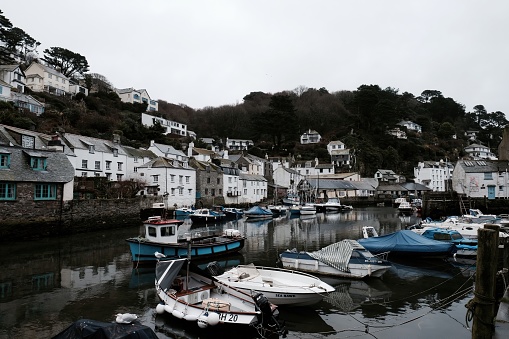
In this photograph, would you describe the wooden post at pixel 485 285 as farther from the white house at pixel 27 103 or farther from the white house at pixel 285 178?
the white house at pixel 285 178

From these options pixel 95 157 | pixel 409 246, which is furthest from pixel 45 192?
pixel 409 246

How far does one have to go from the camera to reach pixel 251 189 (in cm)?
6912

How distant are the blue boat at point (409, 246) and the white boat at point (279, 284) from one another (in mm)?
9422

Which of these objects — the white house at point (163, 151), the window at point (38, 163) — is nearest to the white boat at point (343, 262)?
the window at point (38, 163)

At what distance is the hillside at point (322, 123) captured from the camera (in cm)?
7125

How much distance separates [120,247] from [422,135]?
114 m

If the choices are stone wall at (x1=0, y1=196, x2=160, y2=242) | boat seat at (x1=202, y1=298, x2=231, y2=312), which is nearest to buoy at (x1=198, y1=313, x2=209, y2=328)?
boat seat at (x1=202, y1=298, x2=231, y2=312)

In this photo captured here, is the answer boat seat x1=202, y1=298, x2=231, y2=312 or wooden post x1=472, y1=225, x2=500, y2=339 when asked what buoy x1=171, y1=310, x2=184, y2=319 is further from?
wooden post x1=472, y1=225, x2=500, y2=339

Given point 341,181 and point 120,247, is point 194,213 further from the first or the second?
point 341,181

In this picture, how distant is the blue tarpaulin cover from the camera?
20766 millimetres

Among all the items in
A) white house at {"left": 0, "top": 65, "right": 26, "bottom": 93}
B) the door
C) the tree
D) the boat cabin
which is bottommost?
the boat cabin

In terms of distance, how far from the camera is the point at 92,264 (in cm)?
2030

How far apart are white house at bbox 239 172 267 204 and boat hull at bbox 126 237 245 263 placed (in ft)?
140

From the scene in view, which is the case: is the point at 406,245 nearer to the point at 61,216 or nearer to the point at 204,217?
the point at 204,217
